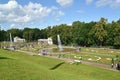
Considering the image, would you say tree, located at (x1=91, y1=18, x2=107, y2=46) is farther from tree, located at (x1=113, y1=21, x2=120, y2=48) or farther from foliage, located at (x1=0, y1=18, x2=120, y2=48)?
tree, located at (x1=113, y1=21, x2=120, y2=48)

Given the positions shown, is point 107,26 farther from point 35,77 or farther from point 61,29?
point 35,77

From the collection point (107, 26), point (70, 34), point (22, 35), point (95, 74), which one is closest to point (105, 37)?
point (107, 26)

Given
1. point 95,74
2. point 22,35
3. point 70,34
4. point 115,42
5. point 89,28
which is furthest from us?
point 22,35

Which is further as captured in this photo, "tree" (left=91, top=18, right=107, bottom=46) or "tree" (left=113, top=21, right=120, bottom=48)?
"tree" (left=91, top=18, right=107, bottom=46)

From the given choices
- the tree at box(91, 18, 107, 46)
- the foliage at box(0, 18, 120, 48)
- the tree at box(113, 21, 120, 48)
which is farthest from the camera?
the tree at box(91, 18, 107, 46)

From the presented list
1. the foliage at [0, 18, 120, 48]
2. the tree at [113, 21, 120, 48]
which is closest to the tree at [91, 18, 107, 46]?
the foliage at [0, 18, 120, 48]

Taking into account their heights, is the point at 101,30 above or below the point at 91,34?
above

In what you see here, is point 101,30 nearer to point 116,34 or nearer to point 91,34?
point 91,34

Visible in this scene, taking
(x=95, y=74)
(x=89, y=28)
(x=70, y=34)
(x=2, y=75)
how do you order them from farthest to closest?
(x=70, y=34)
(x=89, y=28)
(x=95, y=74)
(x=2, y=75)

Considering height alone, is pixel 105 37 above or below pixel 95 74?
above

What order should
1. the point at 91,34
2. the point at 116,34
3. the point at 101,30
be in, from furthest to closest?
the point at 91,34 < the point at 101,30 < the point at 116,34

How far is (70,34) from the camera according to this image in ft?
406

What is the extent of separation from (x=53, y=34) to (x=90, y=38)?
41315 millimetres

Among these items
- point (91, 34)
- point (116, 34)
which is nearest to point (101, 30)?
point (91, 34)
